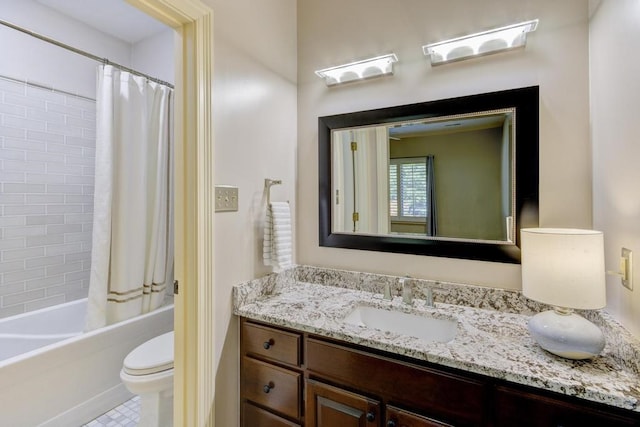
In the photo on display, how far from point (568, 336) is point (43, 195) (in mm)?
3178

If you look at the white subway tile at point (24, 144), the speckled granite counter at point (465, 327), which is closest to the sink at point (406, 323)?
the speckled granite counter at point (465, 327)

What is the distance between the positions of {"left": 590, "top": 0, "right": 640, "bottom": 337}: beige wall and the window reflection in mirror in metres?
0.29

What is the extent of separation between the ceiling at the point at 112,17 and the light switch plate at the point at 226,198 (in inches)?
69.1

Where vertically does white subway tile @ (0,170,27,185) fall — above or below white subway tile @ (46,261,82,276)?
above

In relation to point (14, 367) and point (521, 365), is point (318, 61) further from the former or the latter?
point (14, 367)

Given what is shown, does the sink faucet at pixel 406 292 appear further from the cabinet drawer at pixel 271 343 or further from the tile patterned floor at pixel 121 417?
the tile patterned floor at pixel 121 417

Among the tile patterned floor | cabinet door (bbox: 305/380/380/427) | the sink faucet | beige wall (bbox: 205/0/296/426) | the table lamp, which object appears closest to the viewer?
the table lamp

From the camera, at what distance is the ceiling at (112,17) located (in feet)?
7.14

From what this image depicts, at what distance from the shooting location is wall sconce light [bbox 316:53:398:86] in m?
1.56

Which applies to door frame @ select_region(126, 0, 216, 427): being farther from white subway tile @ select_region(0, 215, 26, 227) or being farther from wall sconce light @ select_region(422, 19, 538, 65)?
white subway tile @ select_region(0, 215, 26, 227)

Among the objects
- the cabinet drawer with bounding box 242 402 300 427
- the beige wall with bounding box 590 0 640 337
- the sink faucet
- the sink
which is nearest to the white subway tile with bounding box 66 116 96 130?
the cabinet drawer with bounding box 242 402 300 427

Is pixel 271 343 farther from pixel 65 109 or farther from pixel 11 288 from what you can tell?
pixel 65 109

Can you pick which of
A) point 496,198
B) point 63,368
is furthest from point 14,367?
point 496,198

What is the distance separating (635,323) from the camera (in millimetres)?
912
